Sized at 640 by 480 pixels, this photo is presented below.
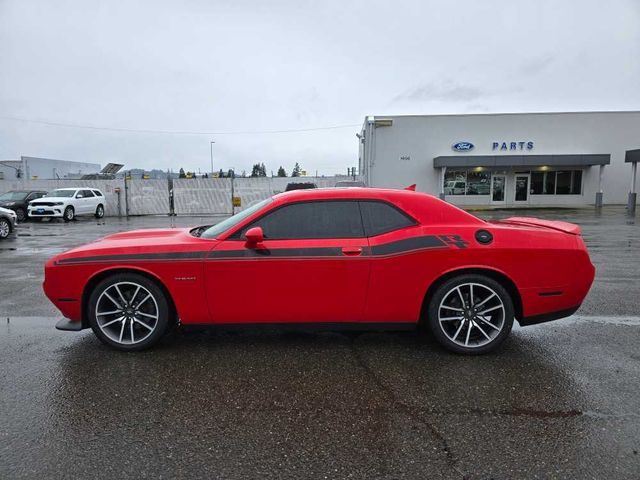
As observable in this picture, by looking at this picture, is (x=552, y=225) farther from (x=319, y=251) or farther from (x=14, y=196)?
(x=14, y=196)

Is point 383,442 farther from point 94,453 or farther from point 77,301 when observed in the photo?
point 77,301

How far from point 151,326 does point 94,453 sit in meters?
1.57

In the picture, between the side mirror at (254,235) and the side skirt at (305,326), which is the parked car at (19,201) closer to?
the side skirt at (305,326)

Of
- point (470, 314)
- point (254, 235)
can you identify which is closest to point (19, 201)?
point (254, 235)

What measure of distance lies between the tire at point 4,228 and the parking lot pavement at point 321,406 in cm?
1127

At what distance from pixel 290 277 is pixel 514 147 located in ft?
96.4

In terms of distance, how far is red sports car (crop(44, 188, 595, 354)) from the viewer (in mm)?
3855

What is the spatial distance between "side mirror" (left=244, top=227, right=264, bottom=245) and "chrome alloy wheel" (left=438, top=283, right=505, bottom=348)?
1.76 metres

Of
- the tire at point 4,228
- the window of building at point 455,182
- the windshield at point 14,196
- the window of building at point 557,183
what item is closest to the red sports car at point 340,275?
the tire at point 4,228

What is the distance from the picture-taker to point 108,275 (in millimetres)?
4051

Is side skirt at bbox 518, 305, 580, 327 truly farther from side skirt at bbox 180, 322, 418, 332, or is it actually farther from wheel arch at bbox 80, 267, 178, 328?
wheel arch at bbox 80, 267, 178, 328

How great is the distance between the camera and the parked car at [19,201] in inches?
832

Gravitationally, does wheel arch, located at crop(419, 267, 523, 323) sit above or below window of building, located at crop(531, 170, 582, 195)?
below

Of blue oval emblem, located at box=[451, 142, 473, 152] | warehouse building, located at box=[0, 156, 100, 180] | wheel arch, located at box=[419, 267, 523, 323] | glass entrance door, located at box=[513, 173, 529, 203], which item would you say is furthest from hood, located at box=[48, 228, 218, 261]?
warehouse building, located at box=[0, 156, 100, 180]
